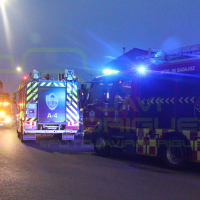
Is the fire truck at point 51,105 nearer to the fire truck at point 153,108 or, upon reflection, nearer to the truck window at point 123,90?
the fire truck at point 153,108

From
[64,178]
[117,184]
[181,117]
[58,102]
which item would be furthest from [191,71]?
[58,102]

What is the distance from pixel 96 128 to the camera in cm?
1155

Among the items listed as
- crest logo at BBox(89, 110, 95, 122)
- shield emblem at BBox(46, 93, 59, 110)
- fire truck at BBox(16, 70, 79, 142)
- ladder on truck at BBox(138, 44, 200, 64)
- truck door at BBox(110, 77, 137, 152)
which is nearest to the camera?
ladder on truck at BBox(138, 44, 200, 64)

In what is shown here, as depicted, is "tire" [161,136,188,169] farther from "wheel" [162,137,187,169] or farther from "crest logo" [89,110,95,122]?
"crest logo" [89,110,95,122]

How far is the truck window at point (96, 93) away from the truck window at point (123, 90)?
0.83m

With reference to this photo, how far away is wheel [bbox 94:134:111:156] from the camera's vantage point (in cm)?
1108

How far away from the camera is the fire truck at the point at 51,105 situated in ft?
50.7

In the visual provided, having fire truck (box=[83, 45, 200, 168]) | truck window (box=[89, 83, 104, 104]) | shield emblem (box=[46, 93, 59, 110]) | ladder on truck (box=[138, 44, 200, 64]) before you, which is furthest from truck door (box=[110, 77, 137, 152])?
shield emblem (box=[46, 93, 59, 110])

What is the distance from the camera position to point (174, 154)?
876cm

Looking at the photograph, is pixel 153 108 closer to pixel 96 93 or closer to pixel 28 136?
pixel 96 93

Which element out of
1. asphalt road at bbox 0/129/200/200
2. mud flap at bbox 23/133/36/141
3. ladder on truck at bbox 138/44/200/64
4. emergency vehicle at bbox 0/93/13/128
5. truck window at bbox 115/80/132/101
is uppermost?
ladder on truck at bbox 138/44/200/64

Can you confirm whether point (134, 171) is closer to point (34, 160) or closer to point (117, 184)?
point (117, 184)

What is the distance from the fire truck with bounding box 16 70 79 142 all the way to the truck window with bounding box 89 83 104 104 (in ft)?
13.6

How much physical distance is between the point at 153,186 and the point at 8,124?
27.1m
